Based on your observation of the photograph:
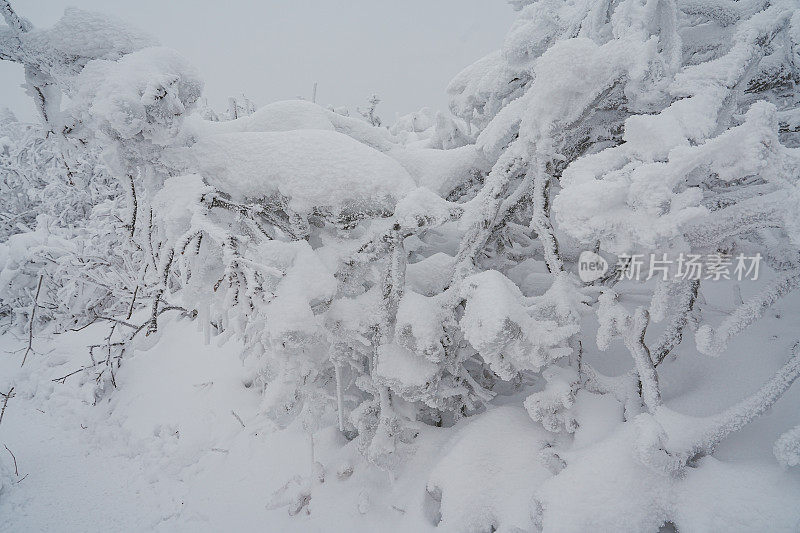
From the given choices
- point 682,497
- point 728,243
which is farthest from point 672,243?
point 682,497

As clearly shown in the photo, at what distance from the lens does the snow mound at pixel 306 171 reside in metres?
2.01

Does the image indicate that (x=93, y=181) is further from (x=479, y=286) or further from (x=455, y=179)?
(x=479, y=286)

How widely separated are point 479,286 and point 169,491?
3.19 metres

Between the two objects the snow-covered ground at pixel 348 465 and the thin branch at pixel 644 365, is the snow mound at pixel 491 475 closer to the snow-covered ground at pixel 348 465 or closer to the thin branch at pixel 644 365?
the snow-covered ground at pixel 348 465

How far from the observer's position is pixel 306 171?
2033 millimetres

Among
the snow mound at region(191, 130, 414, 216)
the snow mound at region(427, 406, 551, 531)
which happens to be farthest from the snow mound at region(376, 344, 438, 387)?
the snow mound at region(191, 130, 414, 216)

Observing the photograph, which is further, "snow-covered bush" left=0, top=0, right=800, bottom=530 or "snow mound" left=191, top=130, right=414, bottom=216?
"snow mound" left=191, top=130, right=414, bottom=216

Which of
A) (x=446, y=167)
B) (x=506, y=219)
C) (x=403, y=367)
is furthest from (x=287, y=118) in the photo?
(x=403, y=367)

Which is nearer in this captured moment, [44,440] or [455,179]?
[455,179]

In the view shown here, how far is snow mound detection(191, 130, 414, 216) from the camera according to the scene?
2008 millimetres

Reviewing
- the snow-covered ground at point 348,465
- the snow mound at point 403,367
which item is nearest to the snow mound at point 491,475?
the snow-covered ground at point 348,465

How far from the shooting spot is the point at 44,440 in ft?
14.1

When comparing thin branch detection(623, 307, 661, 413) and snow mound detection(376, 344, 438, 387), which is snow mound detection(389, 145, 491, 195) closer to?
snow mound detection(376, 344, 438, 387)

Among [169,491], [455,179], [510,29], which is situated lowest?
[169,491]
